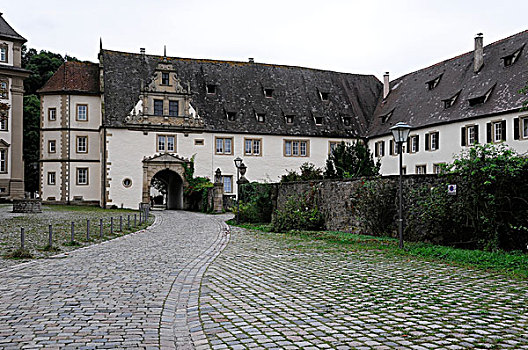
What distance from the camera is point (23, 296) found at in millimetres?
7504

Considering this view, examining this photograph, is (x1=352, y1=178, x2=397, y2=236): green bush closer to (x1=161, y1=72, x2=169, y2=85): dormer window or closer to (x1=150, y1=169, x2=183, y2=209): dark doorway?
(x1=150, y1=169, x2=183, y2=209): dark doorway

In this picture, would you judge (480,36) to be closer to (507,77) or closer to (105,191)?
(507,77)

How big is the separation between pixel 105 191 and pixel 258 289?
34538 mm

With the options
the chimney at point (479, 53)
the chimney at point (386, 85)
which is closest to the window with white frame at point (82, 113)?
the chimney at point (386, 85)

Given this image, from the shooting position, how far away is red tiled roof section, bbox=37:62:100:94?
1709 inches

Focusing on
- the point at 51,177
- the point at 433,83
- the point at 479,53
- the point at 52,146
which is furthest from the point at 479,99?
the point at 51,177

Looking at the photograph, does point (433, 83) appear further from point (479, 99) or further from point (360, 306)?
point (360, 306)

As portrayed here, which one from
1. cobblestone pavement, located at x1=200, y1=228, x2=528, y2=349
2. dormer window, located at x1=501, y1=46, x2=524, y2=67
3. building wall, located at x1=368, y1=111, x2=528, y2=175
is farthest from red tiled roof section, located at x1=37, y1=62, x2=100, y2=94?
cobblestone pavement, located at x1=200, y1=228, x2=528, y2=349

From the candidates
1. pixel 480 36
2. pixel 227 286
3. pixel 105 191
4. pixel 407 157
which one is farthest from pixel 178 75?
pixel 227 286

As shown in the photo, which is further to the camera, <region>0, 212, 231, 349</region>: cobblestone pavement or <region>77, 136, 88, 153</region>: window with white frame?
<region>77, 136, 88, 153</region>: window with white frame

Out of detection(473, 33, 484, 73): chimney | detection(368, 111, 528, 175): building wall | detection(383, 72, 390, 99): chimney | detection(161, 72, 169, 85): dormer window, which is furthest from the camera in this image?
detection(383, 72, 390, 99): chimney

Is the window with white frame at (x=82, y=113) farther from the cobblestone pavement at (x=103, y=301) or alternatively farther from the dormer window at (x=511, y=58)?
the cobblestone pavement at (x=103, y=301)

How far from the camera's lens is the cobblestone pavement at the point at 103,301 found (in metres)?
5.52

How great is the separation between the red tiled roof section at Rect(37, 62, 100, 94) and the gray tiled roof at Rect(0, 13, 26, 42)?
3.95 meters
